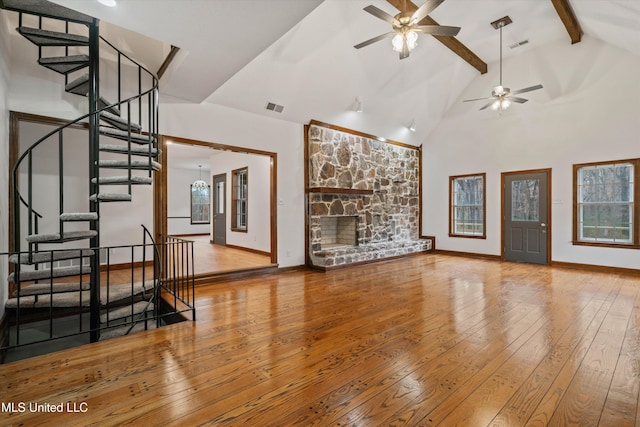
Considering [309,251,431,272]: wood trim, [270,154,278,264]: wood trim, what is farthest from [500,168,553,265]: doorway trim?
[270,154,278,264]: wood trim

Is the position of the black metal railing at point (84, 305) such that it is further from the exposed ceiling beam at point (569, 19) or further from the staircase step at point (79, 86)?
the exposed ceiling beam at point (569, 19)

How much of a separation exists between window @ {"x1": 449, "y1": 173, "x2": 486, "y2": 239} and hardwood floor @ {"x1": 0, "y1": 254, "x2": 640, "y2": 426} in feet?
12.4

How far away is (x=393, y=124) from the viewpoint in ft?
25.1

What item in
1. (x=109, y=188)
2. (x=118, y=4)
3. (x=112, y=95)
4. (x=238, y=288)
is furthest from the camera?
(x=109, y=188)

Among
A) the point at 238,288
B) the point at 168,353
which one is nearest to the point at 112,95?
the point at 238,288

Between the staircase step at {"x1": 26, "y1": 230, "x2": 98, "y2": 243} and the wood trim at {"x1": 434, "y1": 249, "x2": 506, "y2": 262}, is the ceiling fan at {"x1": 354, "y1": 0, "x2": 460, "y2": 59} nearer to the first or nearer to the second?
the staircase step at {"x1": 26, "y1": 230, "x2": 98, "y2": 243}

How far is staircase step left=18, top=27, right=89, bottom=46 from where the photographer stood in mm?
3219

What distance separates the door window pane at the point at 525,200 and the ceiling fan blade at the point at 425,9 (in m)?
5.12

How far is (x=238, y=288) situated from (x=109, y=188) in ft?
9.64

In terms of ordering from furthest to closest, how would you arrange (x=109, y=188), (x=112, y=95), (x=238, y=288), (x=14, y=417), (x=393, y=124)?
(x=393, y=124) → (x=109, y=188) → (x=238, y=288) → (x=112, y=95) → (x=14, y=417)

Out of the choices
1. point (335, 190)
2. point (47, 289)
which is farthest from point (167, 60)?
point (335, 190)

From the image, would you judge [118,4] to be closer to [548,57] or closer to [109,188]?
[109,188]

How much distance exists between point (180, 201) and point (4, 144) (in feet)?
27.6

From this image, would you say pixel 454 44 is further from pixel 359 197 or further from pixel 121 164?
pixel 121 164
